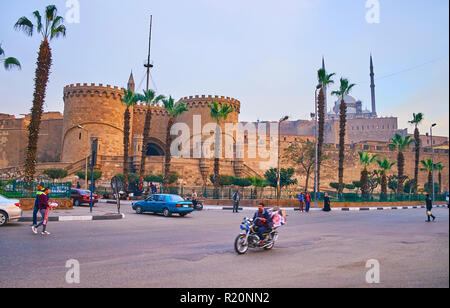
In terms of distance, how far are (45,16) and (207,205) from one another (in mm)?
15895

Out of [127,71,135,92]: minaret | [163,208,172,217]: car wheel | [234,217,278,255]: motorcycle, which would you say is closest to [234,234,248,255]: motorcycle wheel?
[234,217,278,255]: motorcycle

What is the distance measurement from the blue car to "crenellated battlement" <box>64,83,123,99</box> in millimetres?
27636

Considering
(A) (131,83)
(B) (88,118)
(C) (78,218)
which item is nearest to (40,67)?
(C) (78,218)

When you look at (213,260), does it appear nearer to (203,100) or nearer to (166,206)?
(166,206)

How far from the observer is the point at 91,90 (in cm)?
4397

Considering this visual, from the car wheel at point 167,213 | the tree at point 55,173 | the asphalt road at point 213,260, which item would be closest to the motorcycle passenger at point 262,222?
the asphalt road at point 213,260

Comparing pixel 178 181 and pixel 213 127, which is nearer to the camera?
pixel 178 181

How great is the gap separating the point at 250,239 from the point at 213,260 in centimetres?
155

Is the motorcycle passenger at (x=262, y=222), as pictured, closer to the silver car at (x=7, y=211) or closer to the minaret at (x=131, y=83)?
the silver car at (x=7, y=211)

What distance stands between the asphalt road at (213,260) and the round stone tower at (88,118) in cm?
3402

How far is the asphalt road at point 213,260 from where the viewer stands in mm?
5367

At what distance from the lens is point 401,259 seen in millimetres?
6887

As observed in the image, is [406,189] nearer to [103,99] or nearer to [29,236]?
[103,99]
